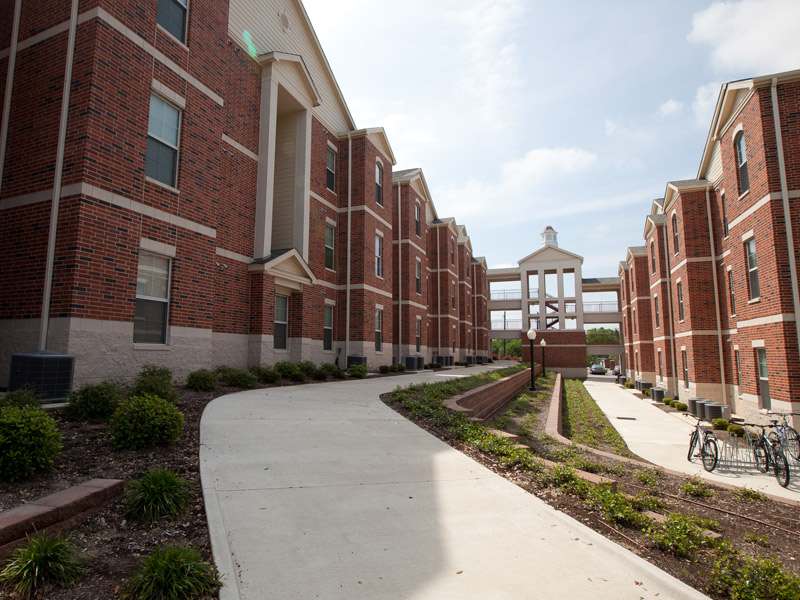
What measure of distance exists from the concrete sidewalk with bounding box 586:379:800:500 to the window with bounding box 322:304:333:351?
11.9 metres

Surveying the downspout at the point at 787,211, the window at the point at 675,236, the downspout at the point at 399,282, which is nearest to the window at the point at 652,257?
the window at the point at 675,236

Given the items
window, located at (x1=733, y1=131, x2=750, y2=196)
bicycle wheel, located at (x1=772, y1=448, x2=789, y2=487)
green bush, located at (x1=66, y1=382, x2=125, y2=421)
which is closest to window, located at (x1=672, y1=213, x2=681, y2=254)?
window, located at (x1=733, y1=131, x2=750, y2=196)

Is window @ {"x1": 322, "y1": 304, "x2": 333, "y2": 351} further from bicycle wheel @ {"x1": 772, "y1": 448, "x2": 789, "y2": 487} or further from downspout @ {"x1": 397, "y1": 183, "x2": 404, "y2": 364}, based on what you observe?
bicycle wheel @ {"x1": 772, "y1": 448, "x2": 789, "y2": 487}

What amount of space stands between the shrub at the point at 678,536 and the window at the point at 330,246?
57.0 feet

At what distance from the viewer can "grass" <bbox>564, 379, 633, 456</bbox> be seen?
41.3 ft

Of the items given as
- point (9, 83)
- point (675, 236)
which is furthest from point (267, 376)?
point (675, 236)

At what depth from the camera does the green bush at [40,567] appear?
2898mm

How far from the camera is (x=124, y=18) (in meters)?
9.63

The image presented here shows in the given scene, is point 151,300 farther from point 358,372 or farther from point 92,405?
point 358,372

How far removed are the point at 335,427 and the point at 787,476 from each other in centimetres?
917

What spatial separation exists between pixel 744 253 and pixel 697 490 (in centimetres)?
1299

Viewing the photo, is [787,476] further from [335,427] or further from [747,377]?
[335,427]

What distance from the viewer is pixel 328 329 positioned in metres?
19.9

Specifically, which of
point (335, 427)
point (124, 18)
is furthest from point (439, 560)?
point (124, 18)
